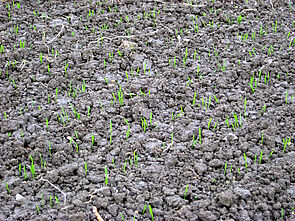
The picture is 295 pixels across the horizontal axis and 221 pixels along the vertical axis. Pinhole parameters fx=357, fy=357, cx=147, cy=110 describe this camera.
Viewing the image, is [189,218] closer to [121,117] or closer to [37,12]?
[121,117]

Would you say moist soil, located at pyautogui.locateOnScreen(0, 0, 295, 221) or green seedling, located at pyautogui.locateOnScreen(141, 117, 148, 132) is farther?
green seedling, located at pyautogui.locateOnScreen(141, 117, 148, 132)

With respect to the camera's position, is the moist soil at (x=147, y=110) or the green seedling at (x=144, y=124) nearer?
the moist soil at (x=147, y=110)

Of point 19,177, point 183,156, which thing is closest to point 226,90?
point 183,156

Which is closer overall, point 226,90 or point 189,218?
point 189,218

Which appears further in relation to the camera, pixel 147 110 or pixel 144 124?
pixel 147 110

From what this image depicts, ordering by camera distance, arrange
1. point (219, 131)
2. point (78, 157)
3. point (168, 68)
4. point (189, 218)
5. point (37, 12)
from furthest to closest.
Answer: point (37, 12)
point (168, 68)
point (219, 131)
point (78, 157)
point (189, 218)

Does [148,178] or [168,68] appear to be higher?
[168,68]

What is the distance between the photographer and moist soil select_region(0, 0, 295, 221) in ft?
6.66

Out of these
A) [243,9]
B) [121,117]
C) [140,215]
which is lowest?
[140,215]

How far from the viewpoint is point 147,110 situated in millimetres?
2615

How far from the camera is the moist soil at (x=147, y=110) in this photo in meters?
2.03

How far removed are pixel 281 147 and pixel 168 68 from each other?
1131 millimetres

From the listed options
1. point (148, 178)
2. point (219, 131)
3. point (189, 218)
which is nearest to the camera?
point (189, 218)

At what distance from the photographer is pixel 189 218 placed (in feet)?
6.31
